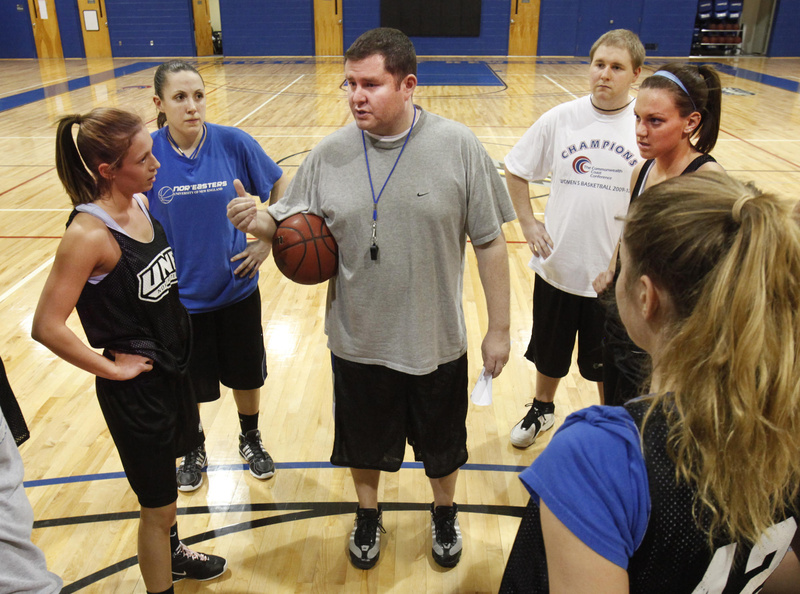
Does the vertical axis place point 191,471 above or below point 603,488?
below

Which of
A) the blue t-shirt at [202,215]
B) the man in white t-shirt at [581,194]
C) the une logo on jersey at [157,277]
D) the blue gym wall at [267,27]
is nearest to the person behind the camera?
the une logo on jersey at [157,277]

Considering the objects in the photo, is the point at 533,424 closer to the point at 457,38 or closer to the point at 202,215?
the point at 202,215

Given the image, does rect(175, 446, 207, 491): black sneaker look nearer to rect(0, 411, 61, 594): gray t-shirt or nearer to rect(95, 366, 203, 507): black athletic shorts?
rect(95, 366, 203, 507): black athletic shorts

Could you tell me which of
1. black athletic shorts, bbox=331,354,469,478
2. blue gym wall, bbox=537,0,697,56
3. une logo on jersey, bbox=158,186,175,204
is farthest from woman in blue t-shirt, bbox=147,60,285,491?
blue gym wall, bbox=537,0,697,56

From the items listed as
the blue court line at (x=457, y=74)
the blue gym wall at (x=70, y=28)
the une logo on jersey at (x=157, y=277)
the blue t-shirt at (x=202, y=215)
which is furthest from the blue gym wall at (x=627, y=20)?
the une logo on jersey at (x=157, y=277)

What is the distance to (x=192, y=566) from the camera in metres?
2.37

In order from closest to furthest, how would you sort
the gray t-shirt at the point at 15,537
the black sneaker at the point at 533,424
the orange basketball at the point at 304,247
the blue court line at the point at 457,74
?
the gray t-shirt at the point at 15,537 < the orange basketball at the point at 304,247 < the black sneaker at the point at 533,424 < the blue court line at the point at 457,74

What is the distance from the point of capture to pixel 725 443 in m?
0.84

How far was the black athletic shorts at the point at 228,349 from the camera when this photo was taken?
8.91 feet

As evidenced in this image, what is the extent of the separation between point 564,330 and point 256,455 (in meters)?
1.51

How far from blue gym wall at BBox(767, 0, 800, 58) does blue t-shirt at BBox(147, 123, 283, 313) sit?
21701mm

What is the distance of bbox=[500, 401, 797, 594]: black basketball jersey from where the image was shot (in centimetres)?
86

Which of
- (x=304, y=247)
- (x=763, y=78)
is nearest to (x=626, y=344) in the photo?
(x=304, y=247)

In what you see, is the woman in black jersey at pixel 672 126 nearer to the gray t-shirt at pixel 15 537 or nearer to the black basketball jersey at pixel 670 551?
the black basketball jersey at pixel 670 551
